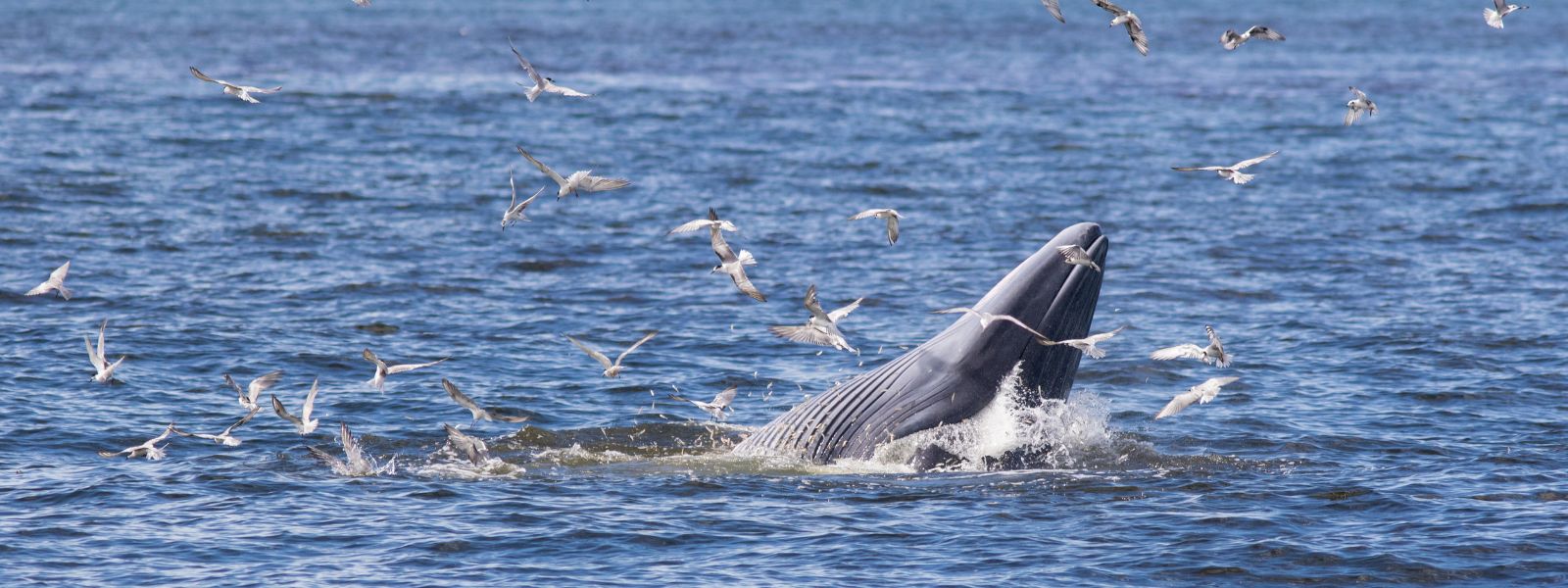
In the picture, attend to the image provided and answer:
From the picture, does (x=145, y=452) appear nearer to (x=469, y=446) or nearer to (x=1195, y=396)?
(x=469, y=446)

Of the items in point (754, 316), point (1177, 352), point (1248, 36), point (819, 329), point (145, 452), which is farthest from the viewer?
point (754, 316)

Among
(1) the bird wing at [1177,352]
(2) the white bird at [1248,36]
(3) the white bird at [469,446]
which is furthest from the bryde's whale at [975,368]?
(2) the white bird at [1248,36]

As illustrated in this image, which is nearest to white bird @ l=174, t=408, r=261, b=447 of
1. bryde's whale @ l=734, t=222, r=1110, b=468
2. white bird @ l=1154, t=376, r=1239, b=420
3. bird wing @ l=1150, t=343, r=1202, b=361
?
bryde's whale @ l=734, t=222, r=1110, b=468

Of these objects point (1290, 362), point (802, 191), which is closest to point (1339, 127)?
point (802, 191)

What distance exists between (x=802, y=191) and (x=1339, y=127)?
55.9 ft

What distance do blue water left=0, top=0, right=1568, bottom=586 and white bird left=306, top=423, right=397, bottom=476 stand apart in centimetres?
15

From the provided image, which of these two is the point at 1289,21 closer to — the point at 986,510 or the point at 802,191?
the point at 802,191

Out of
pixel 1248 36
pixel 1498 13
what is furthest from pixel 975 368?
pixel 1498 13

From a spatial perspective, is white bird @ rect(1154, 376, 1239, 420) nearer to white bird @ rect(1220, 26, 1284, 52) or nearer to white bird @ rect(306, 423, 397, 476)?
white bird @ rect(1220, 26, 1284, 52)

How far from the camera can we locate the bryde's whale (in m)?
15.1

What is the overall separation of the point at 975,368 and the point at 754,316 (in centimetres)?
995

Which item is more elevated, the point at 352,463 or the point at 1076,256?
the point at 1076,256

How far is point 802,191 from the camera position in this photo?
35781 mm

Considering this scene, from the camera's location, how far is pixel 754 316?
25125mm
